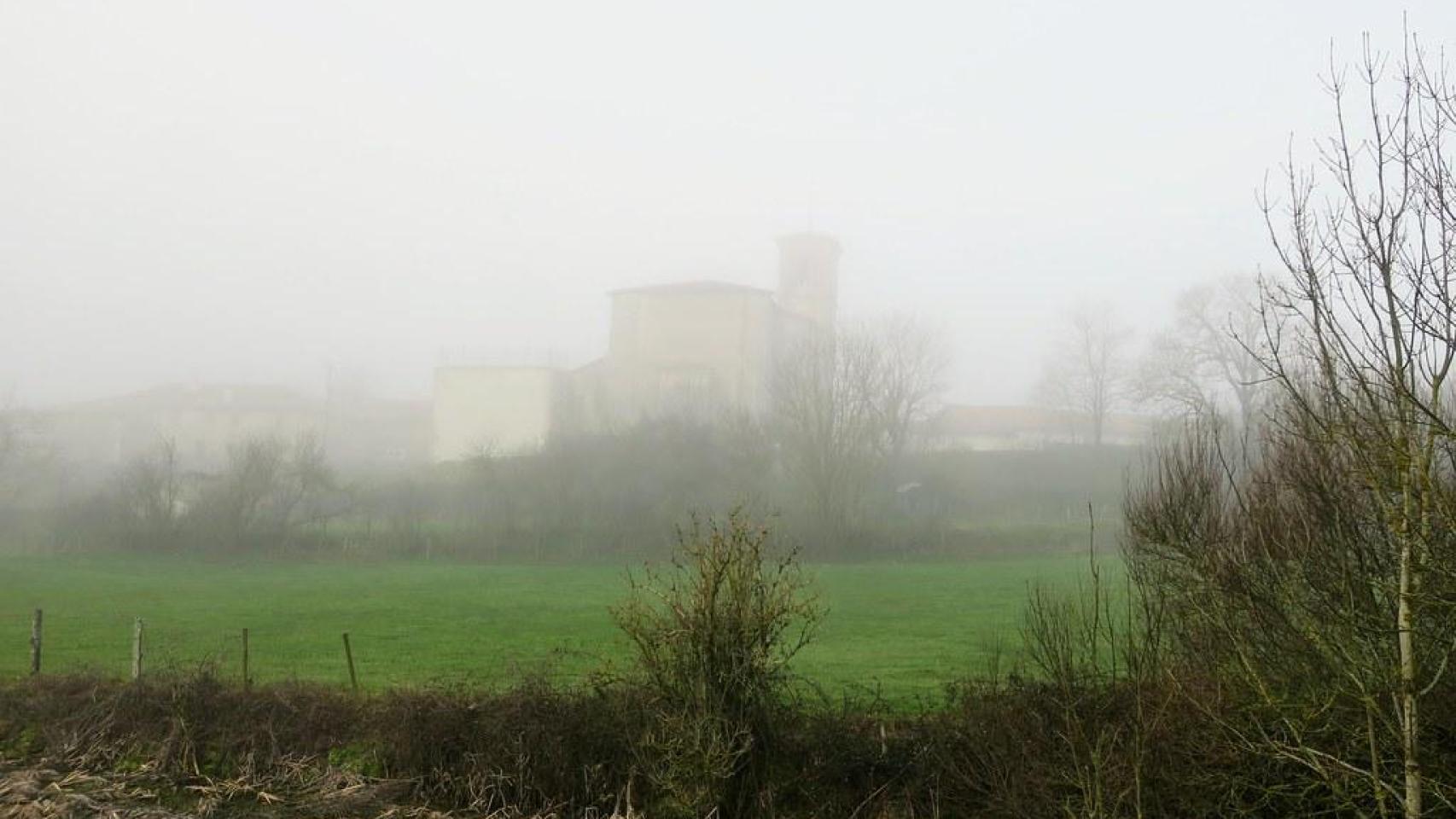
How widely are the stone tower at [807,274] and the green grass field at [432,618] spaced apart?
43.7 meters

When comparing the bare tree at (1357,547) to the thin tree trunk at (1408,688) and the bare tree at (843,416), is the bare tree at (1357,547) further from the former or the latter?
the bare tree at (843,416)

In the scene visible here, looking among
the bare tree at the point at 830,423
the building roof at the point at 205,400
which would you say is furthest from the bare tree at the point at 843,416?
the building roof at the point at 205,400

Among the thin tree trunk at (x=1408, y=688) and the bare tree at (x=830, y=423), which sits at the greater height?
the bare tree at (x=830, y=423)

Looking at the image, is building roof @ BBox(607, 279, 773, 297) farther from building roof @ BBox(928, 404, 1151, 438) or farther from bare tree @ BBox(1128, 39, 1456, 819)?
bare tree @ BBox(1128, 39, 1456, 819)

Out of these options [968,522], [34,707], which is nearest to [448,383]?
[968,522]

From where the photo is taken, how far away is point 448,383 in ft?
227

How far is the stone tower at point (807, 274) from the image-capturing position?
9056 cm

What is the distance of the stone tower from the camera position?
90562mm

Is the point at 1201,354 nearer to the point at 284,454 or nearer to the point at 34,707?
the point at 284,454

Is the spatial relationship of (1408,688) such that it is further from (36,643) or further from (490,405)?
(490,405)

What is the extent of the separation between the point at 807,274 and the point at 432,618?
6522 cm

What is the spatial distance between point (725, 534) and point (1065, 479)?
56.9 metres

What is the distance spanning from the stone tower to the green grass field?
4368cm

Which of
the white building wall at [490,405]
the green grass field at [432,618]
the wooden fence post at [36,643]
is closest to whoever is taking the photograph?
the wooden fence post at [36,643]
